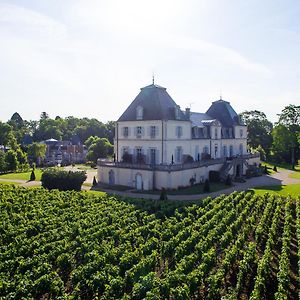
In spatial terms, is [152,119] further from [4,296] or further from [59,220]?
[4,296]

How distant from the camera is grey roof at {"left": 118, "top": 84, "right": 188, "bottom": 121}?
1626 inches

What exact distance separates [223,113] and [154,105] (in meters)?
18.3

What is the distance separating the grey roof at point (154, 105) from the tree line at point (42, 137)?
2774 centimetres

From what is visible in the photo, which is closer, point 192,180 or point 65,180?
point 65,180

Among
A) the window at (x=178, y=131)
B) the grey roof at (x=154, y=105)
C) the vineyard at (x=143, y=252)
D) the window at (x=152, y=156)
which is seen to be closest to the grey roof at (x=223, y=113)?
the grey roof at (x=154, y=105)

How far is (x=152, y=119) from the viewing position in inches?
1614

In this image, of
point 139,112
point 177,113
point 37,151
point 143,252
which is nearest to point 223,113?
point 177,113

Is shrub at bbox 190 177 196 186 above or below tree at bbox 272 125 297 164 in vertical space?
below

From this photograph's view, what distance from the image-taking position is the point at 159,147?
40.9 meters

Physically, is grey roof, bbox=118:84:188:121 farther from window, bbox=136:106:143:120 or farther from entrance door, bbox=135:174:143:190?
entrance door, bbox=135:174:143:190

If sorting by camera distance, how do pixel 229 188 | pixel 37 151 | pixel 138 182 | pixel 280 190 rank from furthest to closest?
pixel 37 151, pixel 229 188, pixel 138 182, pixel 280 190

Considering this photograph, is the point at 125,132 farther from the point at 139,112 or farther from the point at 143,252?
the point at 143,252

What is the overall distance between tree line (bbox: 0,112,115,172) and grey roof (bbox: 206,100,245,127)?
83.7 feet

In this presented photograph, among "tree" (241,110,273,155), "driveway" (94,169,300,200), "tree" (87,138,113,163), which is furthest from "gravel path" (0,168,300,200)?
"tree" (241,110,273,155)
